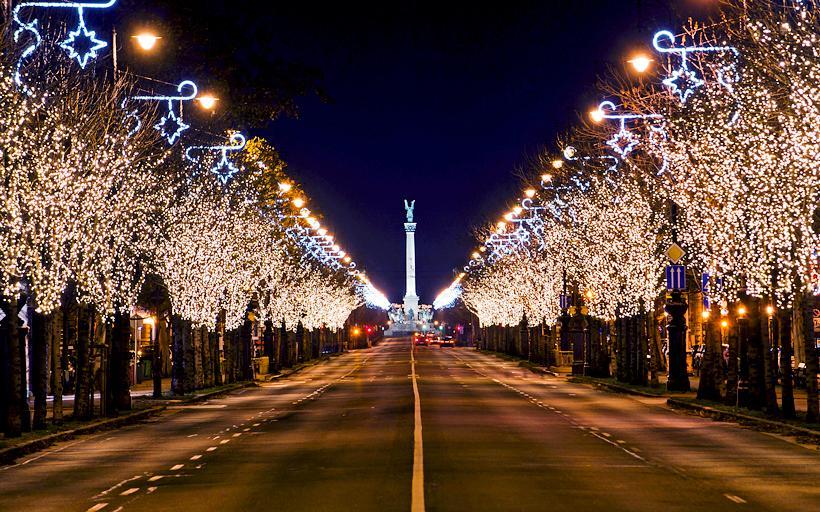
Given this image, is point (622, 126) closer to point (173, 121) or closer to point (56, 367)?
point (173, 121)

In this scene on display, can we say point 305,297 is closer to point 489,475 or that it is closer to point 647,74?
point 647,74

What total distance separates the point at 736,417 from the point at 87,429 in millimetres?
17101

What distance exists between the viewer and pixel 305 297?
9569 cm

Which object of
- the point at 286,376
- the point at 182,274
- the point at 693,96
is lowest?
the point at 286,376

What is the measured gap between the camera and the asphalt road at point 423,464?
17391 mm

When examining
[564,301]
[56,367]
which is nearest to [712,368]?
[56,367]

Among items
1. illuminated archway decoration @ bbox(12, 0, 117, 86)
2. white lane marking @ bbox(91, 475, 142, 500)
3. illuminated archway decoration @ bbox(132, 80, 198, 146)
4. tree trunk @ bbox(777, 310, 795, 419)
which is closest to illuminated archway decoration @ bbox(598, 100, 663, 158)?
tree trunk @ bbox(777, 310, 795, 419)

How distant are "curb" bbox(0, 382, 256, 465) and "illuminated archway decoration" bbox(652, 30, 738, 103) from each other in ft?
58.0

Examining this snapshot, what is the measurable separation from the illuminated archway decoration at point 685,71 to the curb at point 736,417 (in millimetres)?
8368

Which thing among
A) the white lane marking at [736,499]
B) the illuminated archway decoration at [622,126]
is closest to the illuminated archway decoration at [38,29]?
the illuminated archway decoration at [622,126]

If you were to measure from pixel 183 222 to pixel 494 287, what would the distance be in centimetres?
6777

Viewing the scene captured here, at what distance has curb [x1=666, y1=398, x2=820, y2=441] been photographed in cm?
2901

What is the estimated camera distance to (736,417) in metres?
34.8

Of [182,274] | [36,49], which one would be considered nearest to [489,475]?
[36,49]
